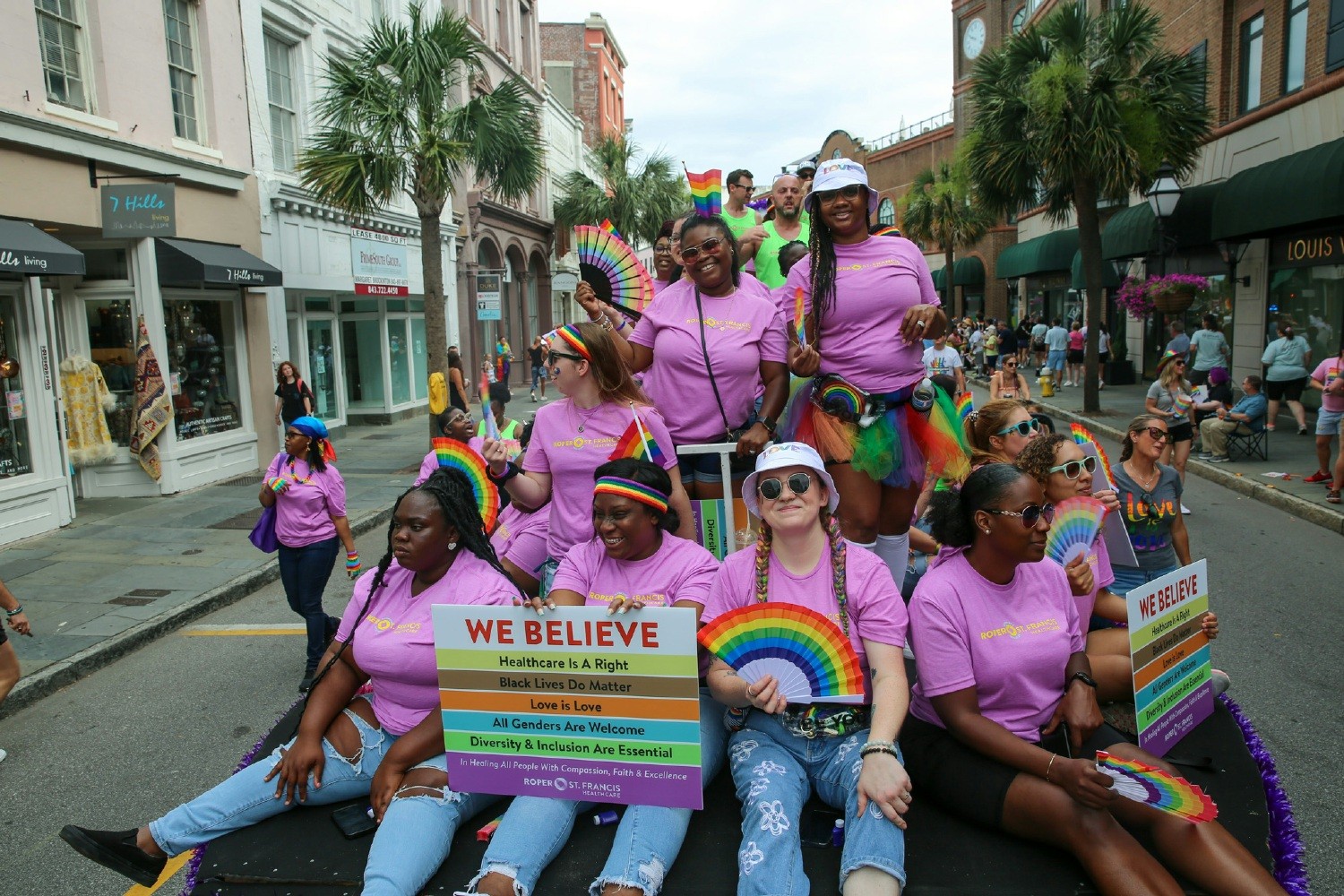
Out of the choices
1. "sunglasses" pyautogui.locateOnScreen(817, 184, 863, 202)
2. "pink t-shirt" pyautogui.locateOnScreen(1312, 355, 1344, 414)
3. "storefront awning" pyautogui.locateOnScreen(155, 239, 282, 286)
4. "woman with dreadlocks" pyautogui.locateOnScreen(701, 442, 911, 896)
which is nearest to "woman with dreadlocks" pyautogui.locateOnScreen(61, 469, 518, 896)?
"woman with dreadlocks" pyautogui.locateOnScreen(701, 442, 911, 896)

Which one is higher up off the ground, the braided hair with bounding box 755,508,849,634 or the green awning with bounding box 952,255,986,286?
the green awning with bounding box 952,255,986,286

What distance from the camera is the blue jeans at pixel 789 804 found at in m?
2.58

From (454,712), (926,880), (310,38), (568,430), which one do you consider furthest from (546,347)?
(310,38)

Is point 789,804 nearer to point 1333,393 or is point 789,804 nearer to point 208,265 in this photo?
point 1333,393

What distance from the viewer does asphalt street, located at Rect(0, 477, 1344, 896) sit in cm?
412

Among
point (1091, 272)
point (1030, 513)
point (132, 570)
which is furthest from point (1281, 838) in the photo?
point (1091, 272)

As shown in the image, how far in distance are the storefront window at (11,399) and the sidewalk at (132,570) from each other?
917 mm

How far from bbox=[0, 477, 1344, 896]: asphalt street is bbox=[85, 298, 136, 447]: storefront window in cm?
536

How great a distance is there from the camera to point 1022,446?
14.8 feet

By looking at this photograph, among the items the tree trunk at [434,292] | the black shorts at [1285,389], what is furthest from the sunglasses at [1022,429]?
the black shorts at [1285,389]

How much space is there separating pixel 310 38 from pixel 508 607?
16.9 meters

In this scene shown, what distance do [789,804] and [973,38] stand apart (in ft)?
Result: 160

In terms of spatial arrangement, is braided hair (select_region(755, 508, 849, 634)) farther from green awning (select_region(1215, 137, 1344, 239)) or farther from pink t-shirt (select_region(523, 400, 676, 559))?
green awning (select_region(1215, 137, 1344, 239))

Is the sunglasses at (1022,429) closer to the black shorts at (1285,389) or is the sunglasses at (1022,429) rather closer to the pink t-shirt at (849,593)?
the pink t-shirt at (849,593)
